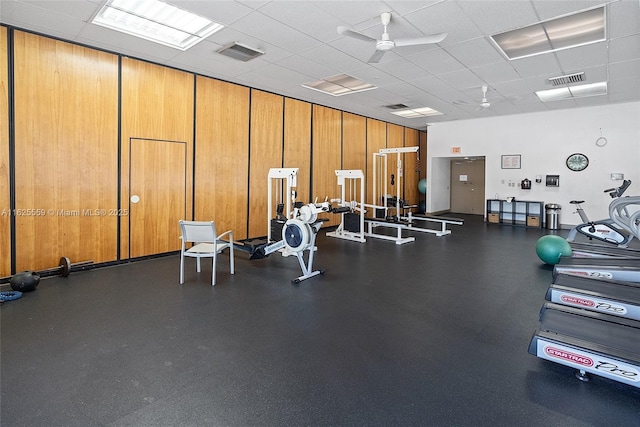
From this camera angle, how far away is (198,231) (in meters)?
4.14

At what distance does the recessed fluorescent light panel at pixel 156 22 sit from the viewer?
Result: 12.4 feet

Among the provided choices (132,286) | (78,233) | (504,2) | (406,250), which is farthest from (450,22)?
(78,233)

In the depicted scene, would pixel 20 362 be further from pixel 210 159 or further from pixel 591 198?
pixel 591 198

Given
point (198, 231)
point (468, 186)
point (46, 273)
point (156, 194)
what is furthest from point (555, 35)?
point (468, 186)

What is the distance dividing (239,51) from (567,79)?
216 inches

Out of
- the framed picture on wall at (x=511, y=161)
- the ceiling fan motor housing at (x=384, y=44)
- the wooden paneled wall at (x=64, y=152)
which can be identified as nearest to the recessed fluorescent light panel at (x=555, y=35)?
the ceiling fan motor housing at (x=384, y=44)

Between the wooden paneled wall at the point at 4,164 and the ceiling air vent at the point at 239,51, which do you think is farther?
the ceiling air vent at the point at 239,51

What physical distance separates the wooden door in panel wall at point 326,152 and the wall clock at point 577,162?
18.5 ft

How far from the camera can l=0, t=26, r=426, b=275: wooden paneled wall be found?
4.16m

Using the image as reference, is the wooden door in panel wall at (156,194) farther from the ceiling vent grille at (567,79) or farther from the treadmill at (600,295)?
the ceiling vent grille at (567,79)

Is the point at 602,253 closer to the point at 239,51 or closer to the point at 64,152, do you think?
the point at 239,51

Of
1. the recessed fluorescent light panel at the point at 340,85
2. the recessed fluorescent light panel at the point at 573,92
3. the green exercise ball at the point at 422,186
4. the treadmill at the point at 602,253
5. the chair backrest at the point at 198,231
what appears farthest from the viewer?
the green exercise ball at the point at 422,186

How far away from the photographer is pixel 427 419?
6.05 feet

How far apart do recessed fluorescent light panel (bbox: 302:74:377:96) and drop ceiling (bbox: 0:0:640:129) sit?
0.64 ft
